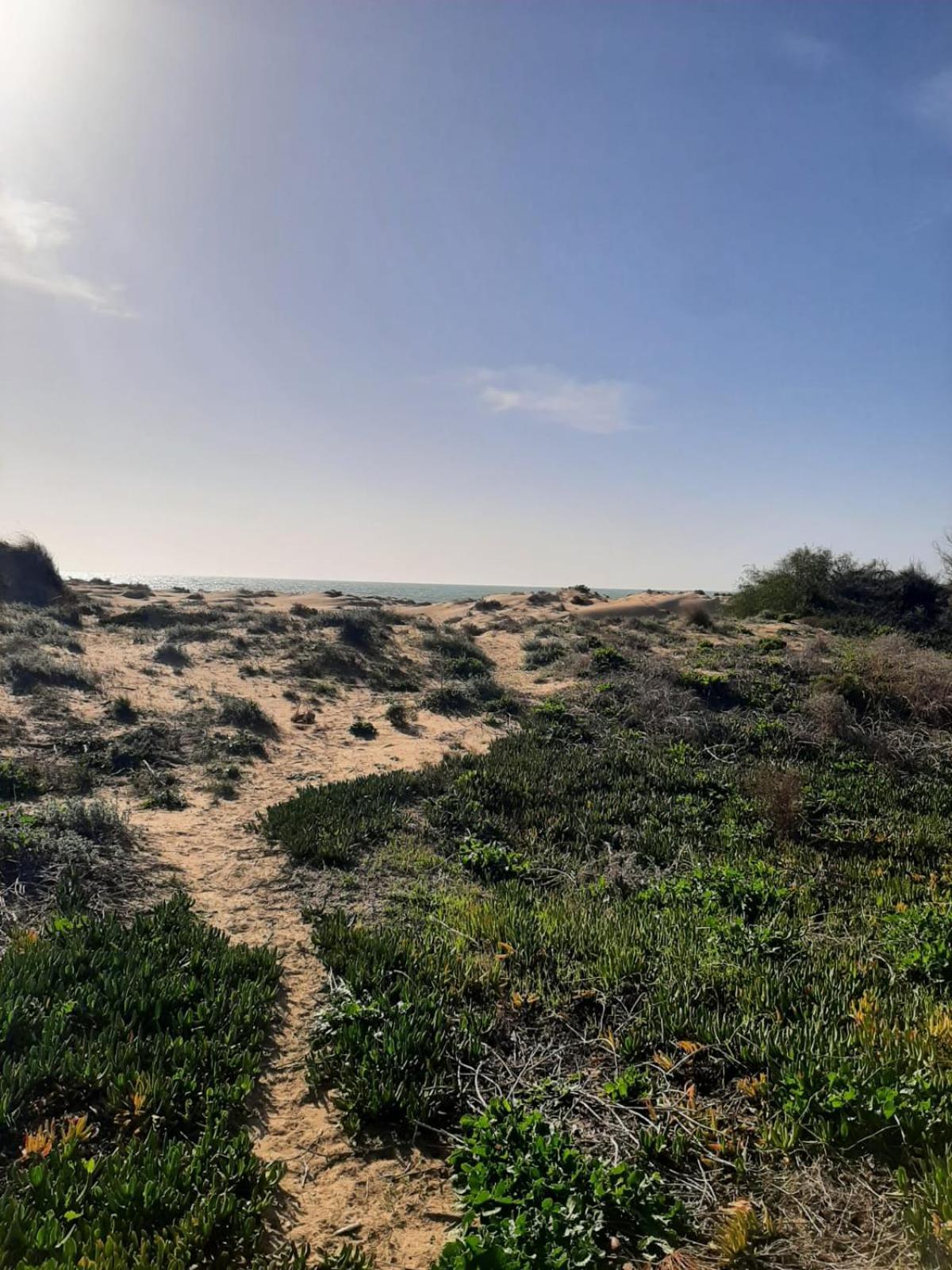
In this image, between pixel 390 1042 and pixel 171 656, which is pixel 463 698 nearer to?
pixel 171 656

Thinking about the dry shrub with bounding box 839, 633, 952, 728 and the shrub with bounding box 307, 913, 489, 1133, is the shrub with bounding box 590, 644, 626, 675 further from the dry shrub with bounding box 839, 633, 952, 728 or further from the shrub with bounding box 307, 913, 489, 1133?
the shrub with bounding box 307, 913, 489, 1133

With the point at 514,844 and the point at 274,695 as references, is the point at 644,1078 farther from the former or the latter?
the point at 274,695

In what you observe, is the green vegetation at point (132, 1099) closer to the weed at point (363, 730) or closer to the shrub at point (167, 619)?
the weed at point (363, 730)

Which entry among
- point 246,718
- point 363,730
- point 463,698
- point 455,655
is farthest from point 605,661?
point 246,718

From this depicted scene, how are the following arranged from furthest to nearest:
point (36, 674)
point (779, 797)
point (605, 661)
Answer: point (605, 661)
point (36, 674)
point (779, 797)

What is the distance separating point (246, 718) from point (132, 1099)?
1103 cm

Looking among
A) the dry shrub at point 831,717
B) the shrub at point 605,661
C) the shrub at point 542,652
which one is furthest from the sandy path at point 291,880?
the dry shrub at point 831,717

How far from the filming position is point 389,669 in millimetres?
20406

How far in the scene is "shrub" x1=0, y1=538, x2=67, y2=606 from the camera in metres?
26.7

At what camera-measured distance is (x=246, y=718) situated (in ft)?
47.0

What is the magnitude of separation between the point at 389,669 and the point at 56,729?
9.64 m

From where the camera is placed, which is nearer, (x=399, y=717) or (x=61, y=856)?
(x=61, y=856)

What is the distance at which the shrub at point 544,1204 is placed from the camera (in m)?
2.84

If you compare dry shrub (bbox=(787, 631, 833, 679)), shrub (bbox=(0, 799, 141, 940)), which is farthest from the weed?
dry shrub (bbox=(787, 631, 833, 679))
